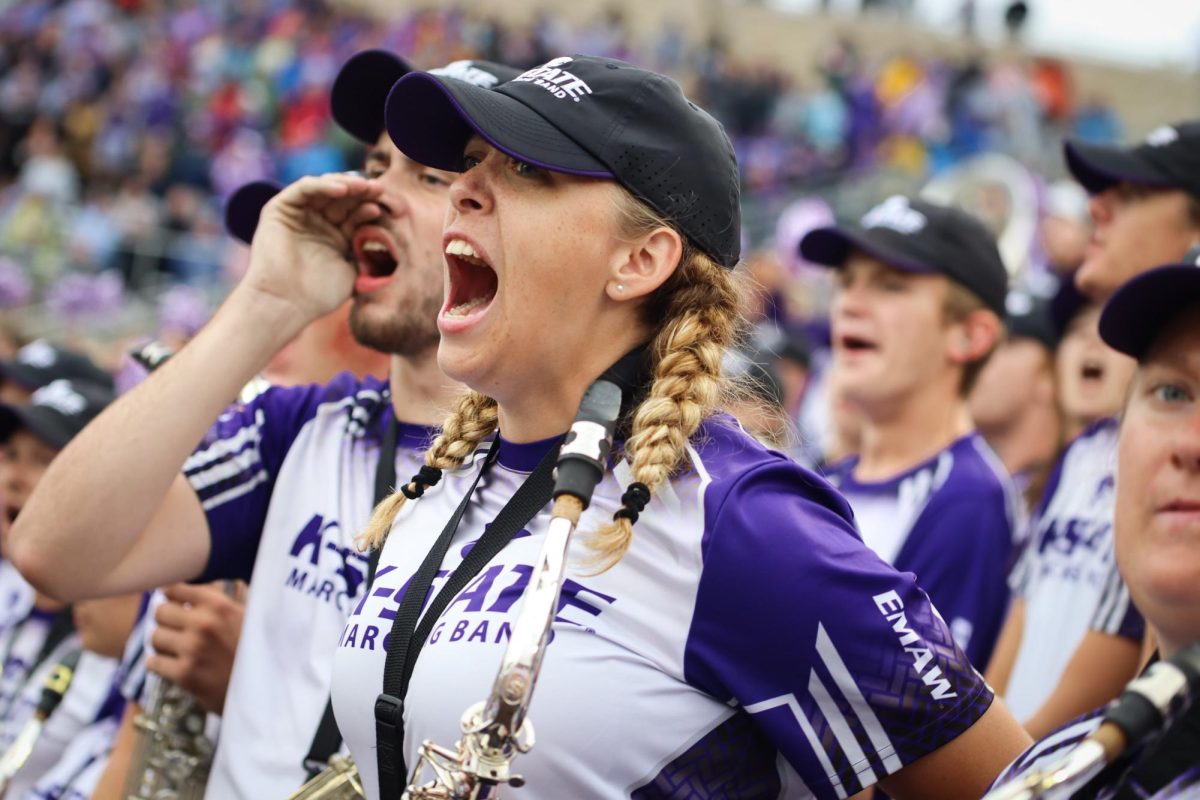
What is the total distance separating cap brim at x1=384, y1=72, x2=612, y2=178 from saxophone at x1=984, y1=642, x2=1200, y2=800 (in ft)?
3.65

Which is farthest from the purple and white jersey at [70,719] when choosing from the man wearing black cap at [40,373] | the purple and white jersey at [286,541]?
the purple and white jersey at [286,541]

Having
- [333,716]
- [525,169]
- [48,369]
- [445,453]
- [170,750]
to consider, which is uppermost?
[525,169]

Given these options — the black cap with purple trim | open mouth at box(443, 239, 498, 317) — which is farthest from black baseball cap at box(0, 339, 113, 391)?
the black cap with purple trim

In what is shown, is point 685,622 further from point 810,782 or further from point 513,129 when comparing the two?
point 513,129

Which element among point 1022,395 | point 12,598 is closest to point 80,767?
point 12,598

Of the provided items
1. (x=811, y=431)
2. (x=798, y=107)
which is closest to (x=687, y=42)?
(x=798, y=107)

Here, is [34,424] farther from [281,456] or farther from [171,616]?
Answer: [281,456]

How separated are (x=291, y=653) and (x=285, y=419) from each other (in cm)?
56

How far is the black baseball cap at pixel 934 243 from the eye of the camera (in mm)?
4352

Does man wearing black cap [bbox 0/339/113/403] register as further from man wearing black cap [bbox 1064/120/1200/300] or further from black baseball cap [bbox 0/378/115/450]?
man wearing black cap [bbox 1064/120/1200/300]

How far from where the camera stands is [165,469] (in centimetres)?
276

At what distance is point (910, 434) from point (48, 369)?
132 inches

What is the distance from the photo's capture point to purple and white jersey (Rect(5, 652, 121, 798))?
13.8 feet

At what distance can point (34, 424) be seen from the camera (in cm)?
431
